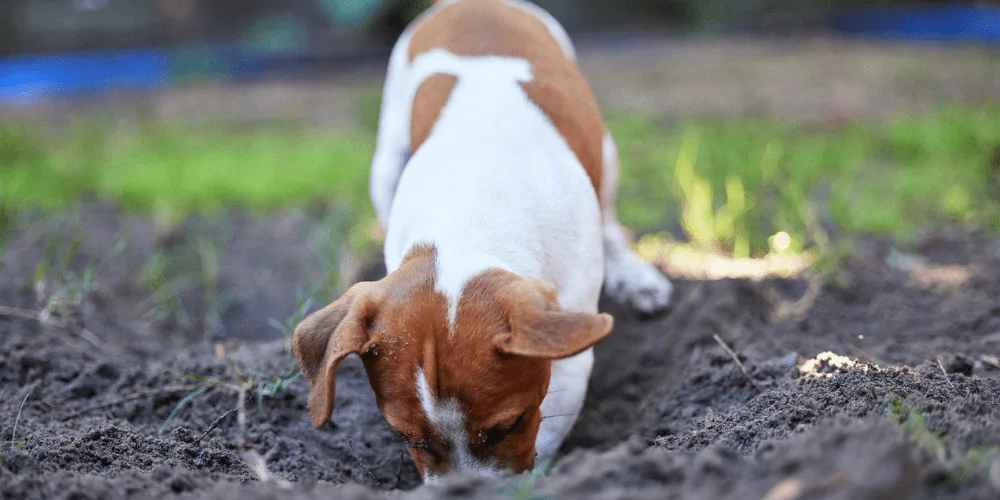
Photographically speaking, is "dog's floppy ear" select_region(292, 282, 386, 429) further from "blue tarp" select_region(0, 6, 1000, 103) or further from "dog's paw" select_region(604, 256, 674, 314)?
"blue tarp" select_region(0, 6, 1000, 103)

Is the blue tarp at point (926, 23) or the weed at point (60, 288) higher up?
the weed at point (60, 288)

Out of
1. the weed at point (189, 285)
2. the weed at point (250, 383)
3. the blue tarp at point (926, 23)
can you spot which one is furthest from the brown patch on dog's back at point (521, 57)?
the blue tarp at point (926, 23)

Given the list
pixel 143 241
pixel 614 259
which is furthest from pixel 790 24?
pixel 143 241

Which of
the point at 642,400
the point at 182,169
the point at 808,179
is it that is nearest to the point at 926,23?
the point at 808,179

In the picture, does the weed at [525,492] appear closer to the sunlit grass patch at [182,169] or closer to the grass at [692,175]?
the grass at [692,175]

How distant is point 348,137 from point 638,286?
4840 millimetres

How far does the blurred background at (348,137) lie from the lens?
14.9ft

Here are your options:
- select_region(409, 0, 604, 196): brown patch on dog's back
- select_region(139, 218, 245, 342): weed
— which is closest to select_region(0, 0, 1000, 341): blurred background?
select_region(139, 218, 245, 342): weed

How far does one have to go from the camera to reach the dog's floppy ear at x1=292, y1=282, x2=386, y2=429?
2451mm

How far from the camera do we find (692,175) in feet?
16.6

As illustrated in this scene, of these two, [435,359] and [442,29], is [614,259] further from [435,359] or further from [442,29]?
[435,359]

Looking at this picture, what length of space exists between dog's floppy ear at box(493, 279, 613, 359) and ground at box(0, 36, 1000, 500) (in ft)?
0.98

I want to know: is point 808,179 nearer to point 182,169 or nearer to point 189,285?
point 189,285

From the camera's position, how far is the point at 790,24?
12008 millimetres
